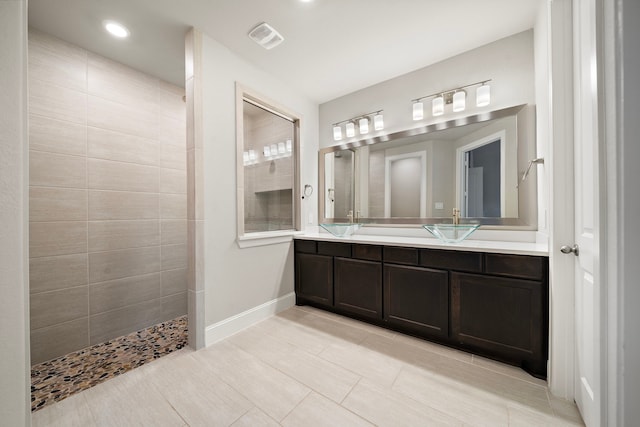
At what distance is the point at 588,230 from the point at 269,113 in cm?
266

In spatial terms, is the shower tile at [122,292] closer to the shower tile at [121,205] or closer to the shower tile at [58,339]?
the shower tile at [58,339]

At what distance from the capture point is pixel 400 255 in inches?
80.7

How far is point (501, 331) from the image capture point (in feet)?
5.29

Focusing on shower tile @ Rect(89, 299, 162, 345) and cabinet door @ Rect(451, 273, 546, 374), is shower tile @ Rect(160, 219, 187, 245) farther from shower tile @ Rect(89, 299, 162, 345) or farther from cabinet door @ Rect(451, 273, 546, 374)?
cabinet door @ Rect(451, 273, 546, 374)

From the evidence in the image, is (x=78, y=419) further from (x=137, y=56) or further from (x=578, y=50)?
(x=578, y=50)

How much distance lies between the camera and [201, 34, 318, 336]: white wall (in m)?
1.98

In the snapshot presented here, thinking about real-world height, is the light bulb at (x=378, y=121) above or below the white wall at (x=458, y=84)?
below

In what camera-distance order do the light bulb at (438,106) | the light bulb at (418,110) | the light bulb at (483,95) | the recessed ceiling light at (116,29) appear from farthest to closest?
1. the light bulb at (418,110)
2. the light bulb at (438,106)
3. the light bulb at (483,95)
4. the recessed ceiling light at (116,29)

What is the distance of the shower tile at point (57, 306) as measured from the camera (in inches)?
71.3

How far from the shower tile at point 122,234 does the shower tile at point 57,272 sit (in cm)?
14

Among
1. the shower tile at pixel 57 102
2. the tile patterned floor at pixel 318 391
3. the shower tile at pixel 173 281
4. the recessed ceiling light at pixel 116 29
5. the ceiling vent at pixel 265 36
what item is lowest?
the tile patterned floor at pixel 318 391

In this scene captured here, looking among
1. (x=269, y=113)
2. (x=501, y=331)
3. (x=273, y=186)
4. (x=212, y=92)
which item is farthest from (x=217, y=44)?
(x=501, y=331)

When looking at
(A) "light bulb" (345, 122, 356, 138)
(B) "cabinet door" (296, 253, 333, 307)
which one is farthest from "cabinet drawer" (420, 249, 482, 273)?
(A) "light bulb" (345, 122, 356, 138)

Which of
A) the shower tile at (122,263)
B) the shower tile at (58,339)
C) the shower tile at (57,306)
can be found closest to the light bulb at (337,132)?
the shower tile at (122,263)
